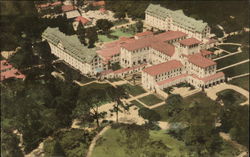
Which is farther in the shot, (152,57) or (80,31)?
(80,31)

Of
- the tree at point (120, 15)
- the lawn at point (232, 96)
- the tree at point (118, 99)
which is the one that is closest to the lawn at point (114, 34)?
the tree at point (120, 15)

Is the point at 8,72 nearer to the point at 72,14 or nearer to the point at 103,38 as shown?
the point at 103,38

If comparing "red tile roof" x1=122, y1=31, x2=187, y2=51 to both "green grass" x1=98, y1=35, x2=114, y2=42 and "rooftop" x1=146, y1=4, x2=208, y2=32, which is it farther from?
"green grass" x1=98, y1=35, x2=114, y2=42

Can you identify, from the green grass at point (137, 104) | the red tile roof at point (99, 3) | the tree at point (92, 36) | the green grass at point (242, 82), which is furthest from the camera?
the red tile roof at point (99, 3)

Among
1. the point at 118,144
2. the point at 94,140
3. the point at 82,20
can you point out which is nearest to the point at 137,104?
the point at 94,140

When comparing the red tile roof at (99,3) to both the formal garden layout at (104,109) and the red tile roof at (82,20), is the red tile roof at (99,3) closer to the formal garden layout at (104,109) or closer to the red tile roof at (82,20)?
the red tile roof at (82,20)
